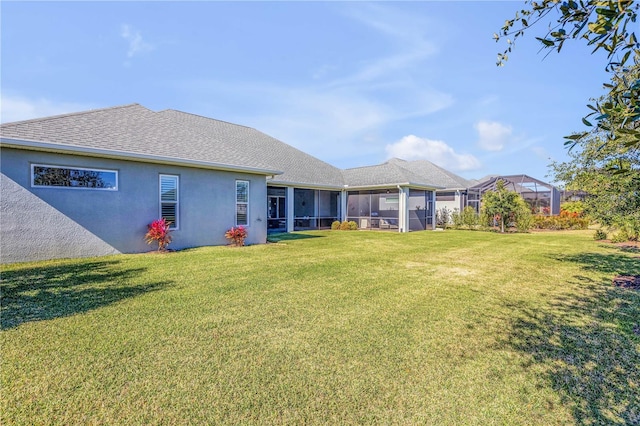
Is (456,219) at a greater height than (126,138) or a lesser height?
lesser

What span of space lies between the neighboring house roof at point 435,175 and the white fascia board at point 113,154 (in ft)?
64.4

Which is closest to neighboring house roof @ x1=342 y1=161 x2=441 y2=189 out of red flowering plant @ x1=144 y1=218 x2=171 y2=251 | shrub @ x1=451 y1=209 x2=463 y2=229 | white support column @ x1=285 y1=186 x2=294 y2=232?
shrub @ x1=451 y1=209 x2=463 y2=229

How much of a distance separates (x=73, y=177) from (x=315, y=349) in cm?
969

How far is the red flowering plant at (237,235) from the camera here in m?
12.5

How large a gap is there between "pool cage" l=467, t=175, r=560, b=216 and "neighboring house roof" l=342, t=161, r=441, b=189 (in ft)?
23.9

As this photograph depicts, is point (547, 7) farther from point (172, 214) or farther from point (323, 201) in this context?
point (323, 201)

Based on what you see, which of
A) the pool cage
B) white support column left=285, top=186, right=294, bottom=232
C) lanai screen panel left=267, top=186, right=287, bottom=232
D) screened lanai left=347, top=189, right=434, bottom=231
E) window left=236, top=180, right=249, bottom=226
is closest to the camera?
window left=236, top=180, right=249, bottom=226

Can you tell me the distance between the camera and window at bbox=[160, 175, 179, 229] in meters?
11.1

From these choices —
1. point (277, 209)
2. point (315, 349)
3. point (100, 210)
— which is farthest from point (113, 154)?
point (277, 209)

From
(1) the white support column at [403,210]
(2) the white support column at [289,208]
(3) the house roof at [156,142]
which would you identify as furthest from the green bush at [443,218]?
(2) the white support column at [289,208]

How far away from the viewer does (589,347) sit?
13.0 feet

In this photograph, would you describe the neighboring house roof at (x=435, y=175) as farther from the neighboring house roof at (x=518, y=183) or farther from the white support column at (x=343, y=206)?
the white support column at (x=343, y=206)

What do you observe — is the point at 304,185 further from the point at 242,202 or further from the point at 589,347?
the point at 589,347

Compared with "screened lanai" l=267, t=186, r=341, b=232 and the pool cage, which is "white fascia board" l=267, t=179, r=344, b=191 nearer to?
"screened lanai" l=267, t=186, r=341, b=232
